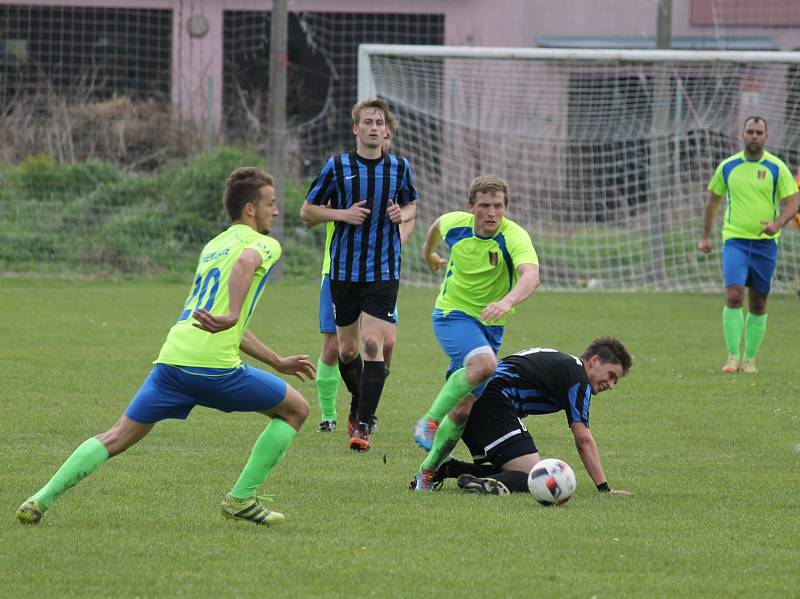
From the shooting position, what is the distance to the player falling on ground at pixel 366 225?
830 centimetres

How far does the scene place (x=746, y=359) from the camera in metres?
11.6

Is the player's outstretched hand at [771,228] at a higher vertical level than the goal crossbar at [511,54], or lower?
lower

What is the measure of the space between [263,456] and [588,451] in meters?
1.77

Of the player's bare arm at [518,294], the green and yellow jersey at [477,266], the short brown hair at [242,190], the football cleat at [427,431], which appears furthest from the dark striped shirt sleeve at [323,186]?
the short brown hair at [242,190]

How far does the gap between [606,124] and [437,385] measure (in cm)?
1053

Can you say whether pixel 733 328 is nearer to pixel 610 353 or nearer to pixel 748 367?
pixel 748 367

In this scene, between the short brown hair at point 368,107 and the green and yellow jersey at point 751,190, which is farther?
the green and yellow jersey at point 751,190

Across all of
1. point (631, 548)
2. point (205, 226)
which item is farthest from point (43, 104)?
point (631, 548)

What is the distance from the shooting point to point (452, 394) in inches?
265

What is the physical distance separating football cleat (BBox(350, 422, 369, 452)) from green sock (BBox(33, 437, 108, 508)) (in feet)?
8.34

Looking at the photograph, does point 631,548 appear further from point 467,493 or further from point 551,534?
point 467,493

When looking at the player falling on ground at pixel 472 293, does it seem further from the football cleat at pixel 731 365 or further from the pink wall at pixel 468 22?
the pink wall at pixel 468 22

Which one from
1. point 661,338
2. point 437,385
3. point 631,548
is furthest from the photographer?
point 661,338

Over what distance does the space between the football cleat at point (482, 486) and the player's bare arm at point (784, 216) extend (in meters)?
5.72
